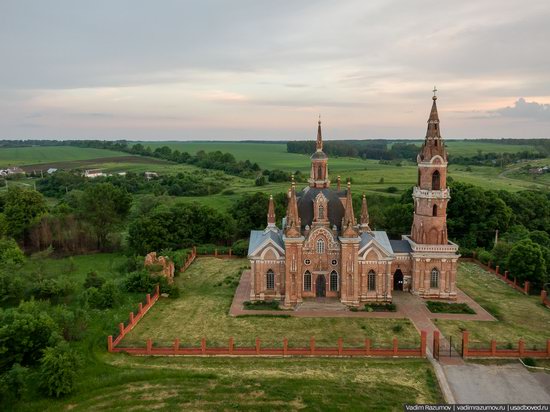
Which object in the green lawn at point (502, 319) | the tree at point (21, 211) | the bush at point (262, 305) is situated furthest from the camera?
the tree at point (21, 211)

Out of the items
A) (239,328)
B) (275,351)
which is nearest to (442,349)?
(275,351)

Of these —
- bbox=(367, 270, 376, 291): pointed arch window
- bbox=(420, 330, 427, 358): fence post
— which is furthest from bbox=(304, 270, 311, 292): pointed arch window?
bbox=(420, 330, 427, 358): fence post

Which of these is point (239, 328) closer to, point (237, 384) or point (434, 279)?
point (237, 384)

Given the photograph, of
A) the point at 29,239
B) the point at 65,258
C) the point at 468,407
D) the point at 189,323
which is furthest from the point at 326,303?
the point at 29,239

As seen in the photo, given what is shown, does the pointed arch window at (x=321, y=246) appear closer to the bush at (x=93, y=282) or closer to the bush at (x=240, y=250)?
the bush at (x=240, y=250)

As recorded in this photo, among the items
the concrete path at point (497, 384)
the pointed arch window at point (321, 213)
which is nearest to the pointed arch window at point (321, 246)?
the pointed arch window at point (321, 213)
